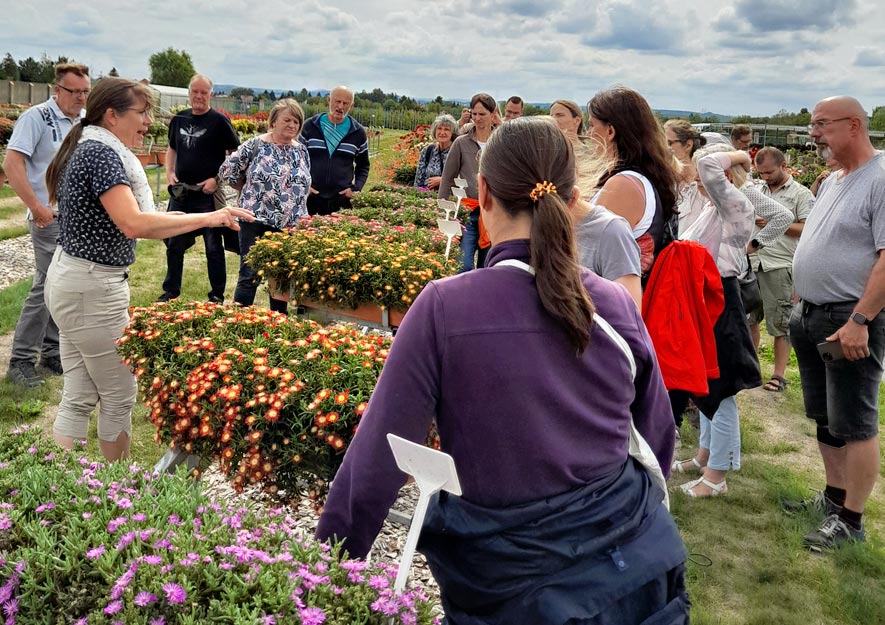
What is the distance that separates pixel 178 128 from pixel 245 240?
164cm

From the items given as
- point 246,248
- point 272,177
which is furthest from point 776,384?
point 246,248

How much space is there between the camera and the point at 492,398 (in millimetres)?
1463

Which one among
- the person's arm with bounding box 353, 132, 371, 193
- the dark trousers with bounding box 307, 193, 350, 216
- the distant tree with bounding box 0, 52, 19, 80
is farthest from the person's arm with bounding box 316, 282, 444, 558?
the distant tree with bounding box 0, 52, 19, 80

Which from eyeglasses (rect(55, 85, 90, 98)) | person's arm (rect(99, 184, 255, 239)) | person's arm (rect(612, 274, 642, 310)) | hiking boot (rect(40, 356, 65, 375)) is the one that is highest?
eyeglasses (rect(55, 85, 90, 98))

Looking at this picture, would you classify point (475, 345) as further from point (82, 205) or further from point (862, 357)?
point (862, 357)

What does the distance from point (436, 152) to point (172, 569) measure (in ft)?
27.7

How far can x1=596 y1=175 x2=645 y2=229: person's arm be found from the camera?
9.84 feet

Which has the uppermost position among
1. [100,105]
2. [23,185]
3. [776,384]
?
[100,105]

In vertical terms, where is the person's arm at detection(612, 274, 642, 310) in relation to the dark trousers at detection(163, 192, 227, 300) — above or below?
above

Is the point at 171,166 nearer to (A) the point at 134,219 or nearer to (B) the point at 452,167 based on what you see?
(B) the point at 452,167

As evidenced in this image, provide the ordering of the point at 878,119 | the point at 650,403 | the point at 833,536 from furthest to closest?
the point at 878,119, the point at 833,536, the point at 650,403

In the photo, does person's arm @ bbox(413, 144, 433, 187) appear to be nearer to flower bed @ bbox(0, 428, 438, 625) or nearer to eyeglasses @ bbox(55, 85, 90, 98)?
eyeglasses @ bbox(55, 85, 90, 98)

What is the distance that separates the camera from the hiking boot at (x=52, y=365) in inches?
215

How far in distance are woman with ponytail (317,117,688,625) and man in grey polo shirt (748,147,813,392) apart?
5174mm
